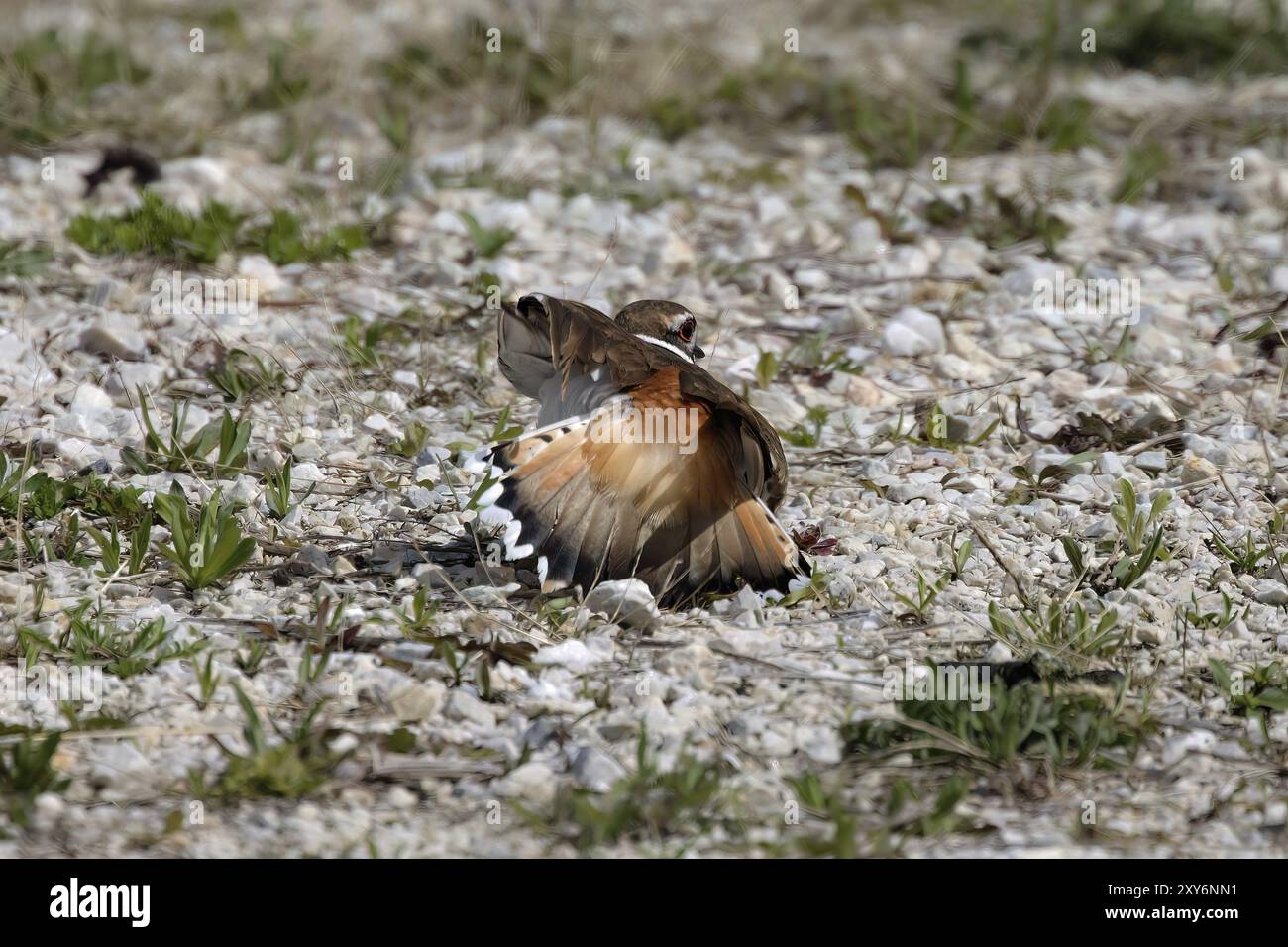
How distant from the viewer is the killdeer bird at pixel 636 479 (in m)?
3.63

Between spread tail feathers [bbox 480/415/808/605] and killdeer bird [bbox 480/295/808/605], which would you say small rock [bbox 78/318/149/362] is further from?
spread tail feathers [bbox 480/415/808/605]

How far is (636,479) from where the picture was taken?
3664mm

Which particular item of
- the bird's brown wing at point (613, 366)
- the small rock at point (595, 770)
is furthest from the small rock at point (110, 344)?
the small rock at point (595, 770)

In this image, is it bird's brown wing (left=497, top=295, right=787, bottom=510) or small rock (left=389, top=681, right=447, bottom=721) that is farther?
bird's brown wing (left=497, top=295, right=787, bottom=510)

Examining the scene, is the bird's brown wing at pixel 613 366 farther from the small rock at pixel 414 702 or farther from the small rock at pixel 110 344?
the small rock at pixel 110 344

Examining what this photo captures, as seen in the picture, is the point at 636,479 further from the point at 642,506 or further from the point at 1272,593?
the point at 1272,593

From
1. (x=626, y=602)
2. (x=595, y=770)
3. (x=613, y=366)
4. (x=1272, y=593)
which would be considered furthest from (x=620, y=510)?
(x=1272, y=593)

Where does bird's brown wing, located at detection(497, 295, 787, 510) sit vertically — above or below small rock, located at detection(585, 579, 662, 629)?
above

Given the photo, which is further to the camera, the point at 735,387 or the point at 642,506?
the point at 735,387

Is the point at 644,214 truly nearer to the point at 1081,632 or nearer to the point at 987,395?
the point at 987,395

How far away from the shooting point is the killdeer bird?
363cm

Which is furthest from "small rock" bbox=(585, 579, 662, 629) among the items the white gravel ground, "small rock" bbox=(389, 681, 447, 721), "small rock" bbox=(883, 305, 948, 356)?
"small rock" bbox=(883, 305, 948, 356)

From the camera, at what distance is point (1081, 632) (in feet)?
11.5

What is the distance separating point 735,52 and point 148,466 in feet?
16.4
